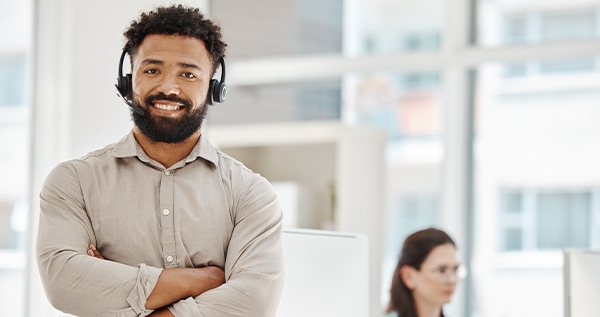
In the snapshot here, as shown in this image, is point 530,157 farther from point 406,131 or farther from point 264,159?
point 264,159

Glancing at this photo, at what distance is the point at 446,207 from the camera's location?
5.31 m

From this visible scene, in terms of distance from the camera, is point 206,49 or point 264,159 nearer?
point 206,49

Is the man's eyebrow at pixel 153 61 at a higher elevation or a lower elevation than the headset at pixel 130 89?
higher

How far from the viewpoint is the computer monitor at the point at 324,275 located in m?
2.14

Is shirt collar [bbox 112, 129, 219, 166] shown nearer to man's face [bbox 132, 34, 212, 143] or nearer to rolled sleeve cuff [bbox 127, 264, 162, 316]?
man's face [bbox 132, 34, 212, 143]

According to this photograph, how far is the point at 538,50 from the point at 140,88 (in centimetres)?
384

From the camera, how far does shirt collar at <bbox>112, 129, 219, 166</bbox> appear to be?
6.38ft

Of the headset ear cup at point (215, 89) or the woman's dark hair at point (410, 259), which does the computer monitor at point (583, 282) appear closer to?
the headset ear cup at point (215, 89)

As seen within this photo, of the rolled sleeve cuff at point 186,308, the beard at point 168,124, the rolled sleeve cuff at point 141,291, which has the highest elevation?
the beard at point 168,124

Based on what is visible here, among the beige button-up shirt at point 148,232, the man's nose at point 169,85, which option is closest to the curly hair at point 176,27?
the man's nose at point 169,85

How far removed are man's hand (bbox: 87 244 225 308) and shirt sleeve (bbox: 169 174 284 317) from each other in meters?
→ 0.02

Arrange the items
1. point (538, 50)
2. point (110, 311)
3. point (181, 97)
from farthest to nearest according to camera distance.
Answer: point (538, 50)
point (181, 97)
point (110, 311)

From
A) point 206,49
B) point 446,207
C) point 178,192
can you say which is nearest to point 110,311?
point 178,192

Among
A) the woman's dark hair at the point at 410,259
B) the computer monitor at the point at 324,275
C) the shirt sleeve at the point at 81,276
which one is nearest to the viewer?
the shirt sleeve at the point at 81,276
